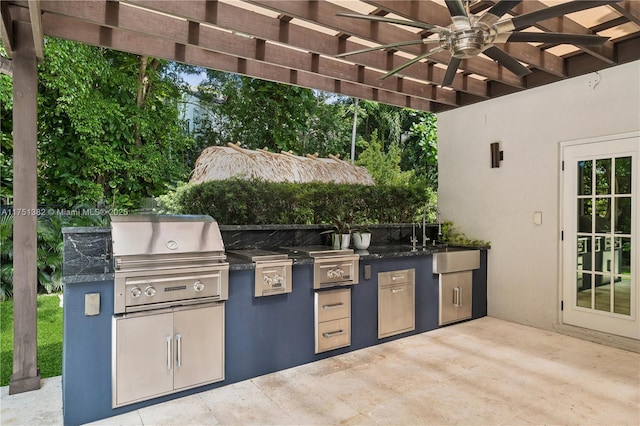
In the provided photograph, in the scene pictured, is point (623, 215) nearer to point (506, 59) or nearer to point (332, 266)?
point (506, 59)

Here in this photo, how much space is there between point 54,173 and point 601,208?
7113 millimetres

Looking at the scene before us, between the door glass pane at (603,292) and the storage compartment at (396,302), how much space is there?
1.87 meters

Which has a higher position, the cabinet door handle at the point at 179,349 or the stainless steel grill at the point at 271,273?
the stainless steel grill at the point at 271,273

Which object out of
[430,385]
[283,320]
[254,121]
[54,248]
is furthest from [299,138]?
[430,385]

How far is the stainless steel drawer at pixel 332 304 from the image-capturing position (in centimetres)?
352

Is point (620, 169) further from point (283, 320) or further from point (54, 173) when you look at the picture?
point (54, 173)

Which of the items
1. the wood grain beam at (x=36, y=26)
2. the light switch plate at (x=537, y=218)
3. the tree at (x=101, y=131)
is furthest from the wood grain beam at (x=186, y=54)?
the tree at (x=101, y=131)

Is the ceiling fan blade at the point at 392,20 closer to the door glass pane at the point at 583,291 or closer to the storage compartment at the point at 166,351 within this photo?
the storage compartment at the point at 166,351

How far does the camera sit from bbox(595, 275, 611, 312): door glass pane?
3957 mm

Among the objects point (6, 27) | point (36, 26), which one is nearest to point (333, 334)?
point (36, 26)

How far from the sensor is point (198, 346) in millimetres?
2830

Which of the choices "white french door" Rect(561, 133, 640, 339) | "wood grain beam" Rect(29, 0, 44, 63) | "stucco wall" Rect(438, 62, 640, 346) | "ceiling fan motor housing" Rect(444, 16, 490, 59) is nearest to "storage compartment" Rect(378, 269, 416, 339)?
"stucco wall" Rect(438, 62, 640, 346)

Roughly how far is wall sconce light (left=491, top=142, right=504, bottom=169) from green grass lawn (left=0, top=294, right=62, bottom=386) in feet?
16.7

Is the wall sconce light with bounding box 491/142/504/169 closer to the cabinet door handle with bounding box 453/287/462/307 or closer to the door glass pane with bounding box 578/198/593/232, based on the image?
the door glass pane with bounding box 578/198/593/232
